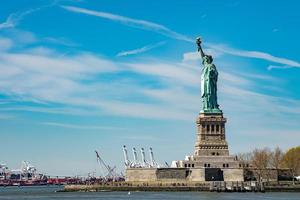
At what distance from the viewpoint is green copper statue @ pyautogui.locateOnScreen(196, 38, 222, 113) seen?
4369 inches

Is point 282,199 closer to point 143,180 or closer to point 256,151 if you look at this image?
point 143,180

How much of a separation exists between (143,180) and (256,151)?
21746 mm

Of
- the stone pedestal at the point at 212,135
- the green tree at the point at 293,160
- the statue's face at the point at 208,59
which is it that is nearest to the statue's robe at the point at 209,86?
the statue's face at the point at 208,59

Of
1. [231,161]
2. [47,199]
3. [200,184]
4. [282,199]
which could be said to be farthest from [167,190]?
[282,199]

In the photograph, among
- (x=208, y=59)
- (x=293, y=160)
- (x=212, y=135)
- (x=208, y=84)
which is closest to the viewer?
(x=212, y=135)

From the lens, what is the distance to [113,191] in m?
112

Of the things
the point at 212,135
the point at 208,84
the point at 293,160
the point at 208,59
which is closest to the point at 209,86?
the point at 208,84

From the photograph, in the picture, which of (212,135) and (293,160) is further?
(293,160)

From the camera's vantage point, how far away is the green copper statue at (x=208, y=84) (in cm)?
11097

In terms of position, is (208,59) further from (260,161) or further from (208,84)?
(260,161)

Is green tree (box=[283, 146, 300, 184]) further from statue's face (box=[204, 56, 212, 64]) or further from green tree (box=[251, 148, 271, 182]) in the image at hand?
statue's face (box=[204, 56, 212, 64])

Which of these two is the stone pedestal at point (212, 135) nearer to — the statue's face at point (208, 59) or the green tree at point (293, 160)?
the statue's face at point (208, 59)

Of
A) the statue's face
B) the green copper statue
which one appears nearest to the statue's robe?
the green copper statue

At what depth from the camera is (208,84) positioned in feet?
367
